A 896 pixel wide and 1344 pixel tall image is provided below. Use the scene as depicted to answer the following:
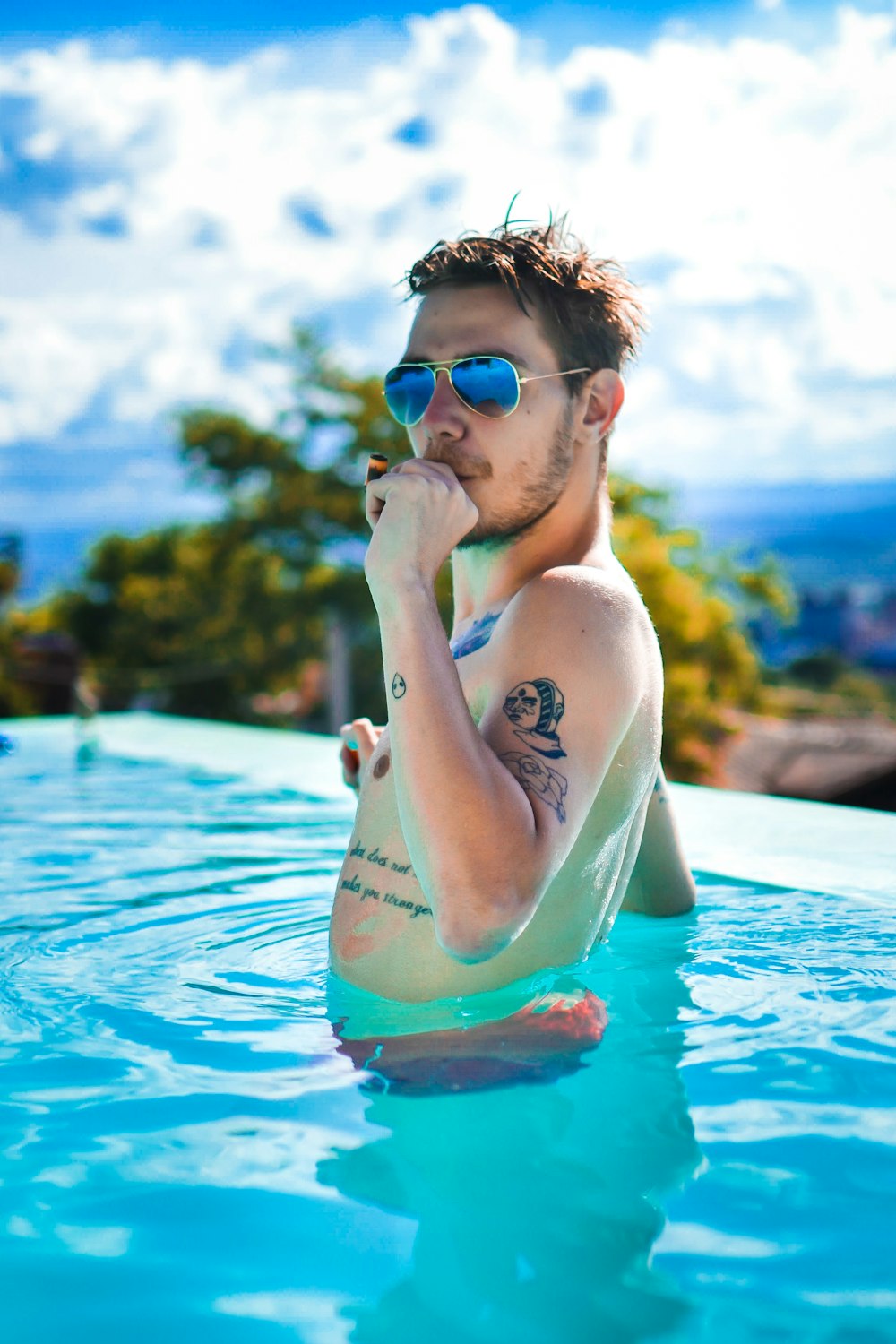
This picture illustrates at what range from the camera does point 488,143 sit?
35.0 metres

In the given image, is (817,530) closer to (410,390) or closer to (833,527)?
(833,527)

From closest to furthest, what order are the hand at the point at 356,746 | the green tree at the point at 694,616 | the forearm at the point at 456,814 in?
the forearm at the point at 456,814, the hand at the point at 356,746, the green tree at the point at 694,616

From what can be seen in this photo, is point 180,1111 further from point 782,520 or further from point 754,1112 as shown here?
point 782,520

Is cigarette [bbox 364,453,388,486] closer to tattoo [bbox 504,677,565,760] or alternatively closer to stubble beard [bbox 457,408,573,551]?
stubble beard [bbox 457,408,573,551]

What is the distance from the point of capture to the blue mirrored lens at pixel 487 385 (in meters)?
1.90

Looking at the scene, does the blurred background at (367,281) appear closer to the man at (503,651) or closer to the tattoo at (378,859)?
the man at (503,651)

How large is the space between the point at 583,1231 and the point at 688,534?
792 inches

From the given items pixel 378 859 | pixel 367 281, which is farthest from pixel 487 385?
pixel 367 281

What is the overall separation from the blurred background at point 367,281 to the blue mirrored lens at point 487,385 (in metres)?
0.44

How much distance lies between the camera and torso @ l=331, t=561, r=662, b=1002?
1936 millimetres

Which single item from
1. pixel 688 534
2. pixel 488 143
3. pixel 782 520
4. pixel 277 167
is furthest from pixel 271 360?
pixel 782 520

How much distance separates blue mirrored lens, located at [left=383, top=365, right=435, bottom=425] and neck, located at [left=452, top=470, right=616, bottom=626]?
276mm

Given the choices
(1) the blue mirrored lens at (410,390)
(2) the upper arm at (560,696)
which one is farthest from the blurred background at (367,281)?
(2) the upper arm at (560,696)

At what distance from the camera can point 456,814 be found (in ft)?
4.90
